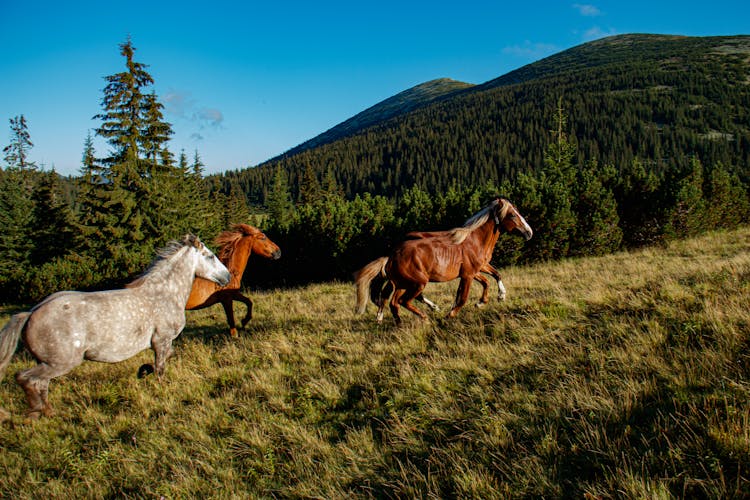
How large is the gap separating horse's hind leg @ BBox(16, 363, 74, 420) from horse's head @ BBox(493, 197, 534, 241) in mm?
7032

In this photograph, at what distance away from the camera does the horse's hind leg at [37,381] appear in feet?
15.5

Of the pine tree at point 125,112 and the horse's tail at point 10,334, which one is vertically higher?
the pine tree at point 125,112

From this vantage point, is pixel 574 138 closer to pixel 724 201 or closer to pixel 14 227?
pixel 724 201

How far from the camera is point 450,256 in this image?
7.06m

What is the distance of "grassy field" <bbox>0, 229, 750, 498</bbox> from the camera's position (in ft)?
9.89

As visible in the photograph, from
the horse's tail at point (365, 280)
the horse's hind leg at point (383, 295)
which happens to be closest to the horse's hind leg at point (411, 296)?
the horse's hind leg at point (383, 295)

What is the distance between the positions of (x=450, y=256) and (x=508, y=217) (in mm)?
1435

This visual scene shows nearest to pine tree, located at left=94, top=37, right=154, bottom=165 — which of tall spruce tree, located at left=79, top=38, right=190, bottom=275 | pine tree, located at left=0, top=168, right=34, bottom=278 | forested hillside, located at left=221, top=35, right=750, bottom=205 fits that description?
tall spruce tree, located at left=79, top=38, right=190, bottom=275

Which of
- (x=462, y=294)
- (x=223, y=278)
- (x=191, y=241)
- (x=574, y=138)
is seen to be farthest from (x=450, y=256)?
(x=574, y=138)

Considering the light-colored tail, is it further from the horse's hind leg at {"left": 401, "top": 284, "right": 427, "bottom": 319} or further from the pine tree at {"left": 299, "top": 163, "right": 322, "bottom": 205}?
the pine tree at {"left": 299, "top": 163, "right": 322, "bottom": 205}

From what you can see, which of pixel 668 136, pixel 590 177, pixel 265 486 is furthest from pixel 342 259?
pixel 668 136

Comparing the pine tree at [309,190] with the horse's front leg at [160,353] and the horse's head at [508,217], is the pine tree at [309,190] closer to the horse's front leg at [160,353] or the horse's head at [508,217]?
the horse's head at [508,217]

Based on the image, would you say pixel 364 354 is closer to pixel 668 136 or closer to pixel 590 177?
pixel 590 177

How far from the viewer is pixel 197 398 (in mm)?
5449
